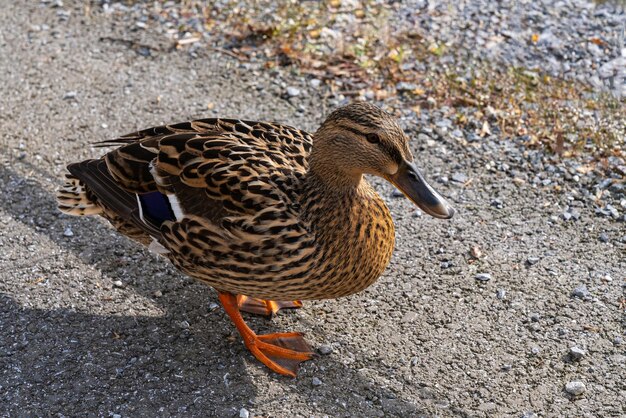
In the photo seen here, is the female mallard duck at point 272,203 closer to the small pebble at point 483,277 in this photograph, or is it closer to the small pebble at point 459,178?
the small pebble at point 483,277

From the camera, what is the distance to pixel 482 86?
6.54m

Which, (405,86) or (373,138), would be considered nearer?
(373,138)

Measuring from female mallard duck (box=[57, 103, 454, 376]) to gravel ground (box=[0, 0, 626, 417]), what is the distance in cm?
36

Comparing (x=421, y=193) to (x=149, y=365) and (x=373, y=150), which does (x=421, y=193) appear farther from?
(x=149, y=365)

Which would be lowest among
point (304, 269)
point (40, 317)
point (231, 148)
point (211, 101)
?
point (40, 317)

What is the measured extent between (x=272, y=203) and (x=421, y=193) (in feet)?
2.42

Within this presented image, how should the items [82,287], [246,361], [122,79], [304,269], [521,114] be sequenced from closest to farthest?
[304,269]
[246,361]
[82,287]
[521,114]
[122,79]

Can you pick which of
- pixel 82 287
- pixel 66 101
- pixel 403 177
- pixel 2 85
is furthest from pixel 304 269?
pixel 2 85

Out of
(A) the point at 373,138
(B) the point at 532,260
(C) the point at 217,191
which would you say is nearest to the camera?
(A) the point at 373,138

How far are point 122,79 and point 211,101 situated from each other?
0.79 metres

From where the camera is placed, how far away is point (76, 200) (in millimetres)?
4836

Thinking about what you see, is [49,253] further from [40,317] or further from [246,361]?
[246,361]

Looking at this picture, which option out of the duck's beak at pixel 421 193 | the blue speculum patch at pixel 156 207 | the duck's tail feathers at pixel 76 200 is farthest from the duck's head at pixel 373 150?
the duck's tail feathers at pixel 76 200

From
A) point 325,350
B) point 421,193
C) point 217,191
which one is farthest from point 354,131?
point 325,350
